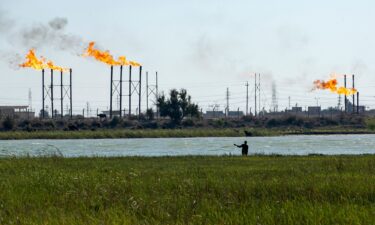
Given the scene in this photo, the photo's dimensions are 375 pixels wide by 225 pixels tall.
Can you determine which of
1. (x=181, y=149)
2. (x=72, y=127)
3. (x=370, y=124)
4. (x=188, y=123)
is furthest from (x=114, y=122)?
(x=181, y=149)

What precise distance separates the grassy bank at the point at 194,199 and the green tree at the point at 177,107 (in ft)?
414

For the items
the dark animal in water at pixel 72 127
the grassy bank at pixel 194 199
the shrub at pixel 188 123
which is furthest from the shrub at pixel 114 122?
the grassy bank at pixel 194 199

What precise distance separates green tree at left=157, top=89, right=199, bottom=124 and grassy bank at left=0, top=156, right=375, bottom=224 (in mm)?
126234

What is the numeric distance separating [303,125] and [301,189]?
462ft

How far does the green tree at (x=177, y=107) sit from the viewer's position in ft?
513

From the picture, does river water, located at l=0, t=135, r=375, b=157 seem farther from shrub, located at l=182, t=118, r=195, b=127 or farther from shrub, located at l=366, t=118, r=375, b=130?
shrub, located at l=182, t=118, r=195, b=127

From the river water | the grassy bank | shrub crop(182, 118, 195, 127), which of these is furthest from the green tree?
the grassy bank

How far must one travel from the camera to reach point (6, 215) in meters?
17.4

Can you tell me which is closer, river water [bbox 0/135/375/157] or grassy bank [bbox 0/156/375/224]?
grassy bank [bbox 0/156/375/224]

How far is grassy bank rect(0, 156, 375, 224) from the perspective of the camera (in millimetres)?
15562

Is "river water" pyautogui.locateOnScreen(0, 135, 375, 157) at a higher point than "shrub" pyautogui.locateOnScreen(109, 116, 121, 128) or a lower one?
lower

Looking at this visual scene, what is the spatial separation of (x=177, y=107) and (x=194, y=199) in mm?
137482

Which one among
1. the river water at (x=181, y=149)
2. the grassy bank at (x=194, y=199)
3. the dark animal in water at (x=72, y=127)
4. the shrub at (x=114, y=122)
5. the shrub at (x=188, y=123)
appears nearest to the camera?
the grassy bank at (x=194, y=199)

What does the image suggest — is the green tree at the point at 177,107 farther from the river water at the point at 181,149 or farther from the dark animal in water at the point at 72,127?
the river water at the point at 181,149
